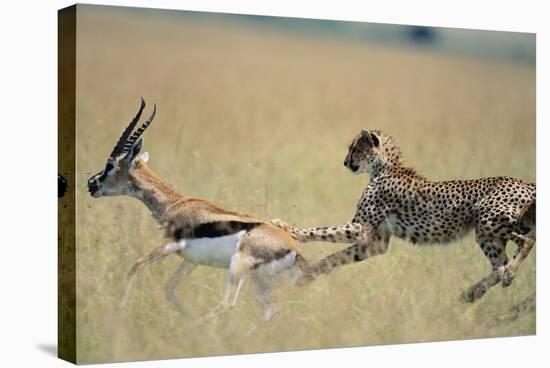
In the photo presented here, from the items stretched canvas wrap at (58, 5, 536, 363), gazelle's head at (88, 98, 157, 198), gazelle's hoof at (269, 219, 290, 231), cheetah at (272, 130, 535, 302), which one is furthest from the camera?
cheetah at (272, 130, 535, 302)

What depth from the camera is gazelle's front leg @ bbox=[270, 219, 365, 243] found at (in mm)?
Answer: 9914

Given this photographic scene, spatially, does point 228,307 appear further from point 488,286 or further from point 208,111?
point 488,286

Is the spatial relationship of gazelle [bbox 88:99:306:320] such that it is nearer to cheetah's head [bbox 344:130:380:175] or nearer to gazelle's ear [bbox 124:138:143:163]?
gazelle's ear [bbox 124:138:143:163]

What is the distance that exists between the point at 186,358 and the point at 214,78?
7.05ft

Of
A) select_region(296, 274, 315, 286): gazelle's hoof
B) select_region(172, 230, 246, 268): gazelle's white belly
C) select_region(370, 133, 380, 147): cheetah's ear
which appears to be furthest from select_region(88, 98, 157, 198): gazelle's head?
select_region(370, 133, 380, 147): cheetah's ear

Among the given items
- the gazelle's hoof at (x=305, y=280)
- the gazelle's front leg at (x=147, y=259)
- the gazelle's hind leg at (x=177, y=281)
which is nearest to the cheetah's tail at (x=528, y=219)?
the gazelle's hoof at (x=305, y=280)

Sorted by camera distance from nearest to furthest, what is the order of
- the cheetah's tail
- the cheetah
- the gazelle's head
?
the gazelle's head < the cheetah < the cheetah's tail

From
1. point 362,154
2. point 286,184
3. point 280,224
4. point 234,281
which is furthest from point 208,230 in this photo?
point 362,154

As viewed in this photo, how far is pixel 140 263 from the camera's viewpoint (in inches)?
368

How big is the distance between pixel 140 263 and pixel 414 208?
2.37 metres

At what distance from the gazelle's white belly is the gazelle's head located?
620 millimetres

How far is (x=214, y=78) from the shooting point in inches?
384

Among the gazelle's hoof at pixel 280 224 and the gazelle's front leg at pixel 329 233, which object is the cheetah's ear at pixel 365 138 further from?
the gazelle's hoof at pixel 280 224

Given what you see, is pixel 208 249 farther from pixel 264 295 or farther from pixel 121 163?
pixel 121 163
